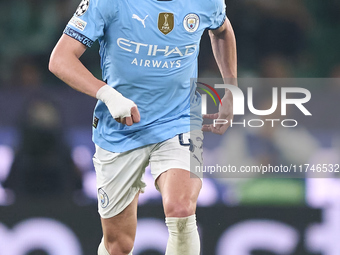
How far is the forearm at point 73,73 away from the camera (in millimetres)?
2344

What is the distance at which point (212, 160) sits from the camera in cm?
384

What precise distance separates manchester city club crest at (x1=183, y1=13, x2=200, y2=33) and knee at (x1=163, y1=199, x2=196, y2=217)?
2.76ft

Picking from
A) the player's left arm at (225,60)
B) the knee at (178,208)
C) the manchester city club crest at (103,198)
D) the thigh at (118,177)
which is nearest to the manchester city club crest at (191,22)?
the player's left arm at (225,60)

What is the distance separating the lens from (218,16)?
9.41 feet

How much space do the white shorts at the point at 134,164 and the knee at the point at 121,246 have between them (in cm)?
16

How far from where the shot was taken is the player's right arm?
7.38ft

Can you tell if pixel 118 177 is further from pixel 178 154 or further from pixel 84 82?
pixel 84 82

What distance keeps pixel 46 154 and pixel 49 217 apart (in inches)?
17.7

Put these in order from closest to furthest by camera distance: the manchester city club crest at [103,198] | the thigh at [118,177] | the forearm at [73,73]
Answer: the forearm at [73,73] → the thigh at [118,177] → the manchester city club crest at [103,198]

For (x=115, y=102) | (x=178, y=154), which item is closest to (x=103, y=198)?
(x=178, y=154)

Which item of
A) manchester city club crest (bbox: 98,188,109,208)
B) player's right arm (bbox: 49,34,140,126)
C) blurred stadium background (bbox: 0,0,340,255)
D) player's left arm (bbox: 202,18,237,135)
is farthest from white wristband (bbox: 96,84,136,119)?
blurred stadium background (bbox: 0,0,340,255)

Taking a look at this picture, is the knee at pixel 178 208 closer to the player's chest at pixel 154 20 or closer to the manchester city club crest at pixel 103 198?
the manchester city club crest at pixel 103 198

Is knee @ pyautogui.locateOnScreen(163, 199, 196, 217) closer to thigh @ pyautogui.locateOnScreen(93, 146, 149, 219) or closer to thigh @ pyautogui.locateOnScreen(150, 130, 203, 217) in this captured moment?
thigh @ pyautogui.locateOnScreen(150, 130, 203, 217)

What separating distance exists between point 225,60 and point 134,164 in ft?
2.80
